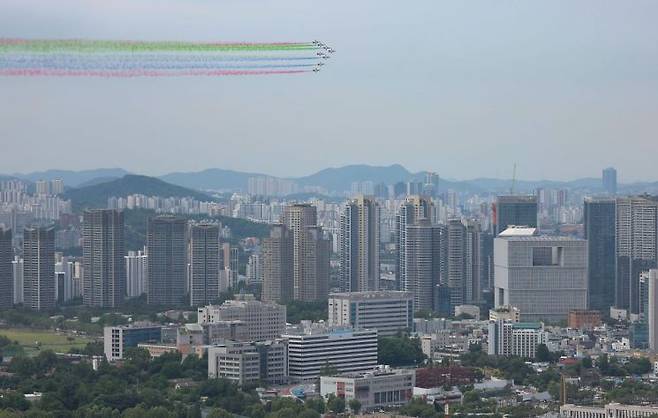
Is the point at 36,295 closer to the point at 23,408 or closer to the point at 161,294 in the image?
the point at 161,294

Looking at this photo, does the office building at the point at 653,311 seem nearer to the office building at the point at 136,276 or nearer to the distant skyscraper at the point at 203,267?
the distant skyscraper at the point at 203,267

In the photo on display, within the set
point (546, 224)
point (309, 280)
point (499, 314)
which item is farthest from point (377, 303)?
point (546, 224)

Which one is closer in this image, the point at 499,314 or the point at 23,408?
the point at 23,408

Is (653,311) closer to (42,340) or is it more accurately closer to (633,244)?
(42,340)

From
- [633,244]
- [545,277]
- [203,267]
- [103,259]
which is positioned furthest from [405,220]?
[545,277]

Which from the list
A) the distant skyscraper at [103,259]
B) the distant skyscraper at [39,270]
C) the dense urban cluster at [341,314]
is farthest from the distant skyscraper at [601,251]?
the distant skyscraper at [39,270]

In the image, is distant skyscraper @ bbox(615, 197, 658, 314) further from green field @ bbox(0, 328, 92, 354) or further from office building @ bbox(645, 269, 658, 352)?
green field @ bbox(0, 328, 92, 354)
